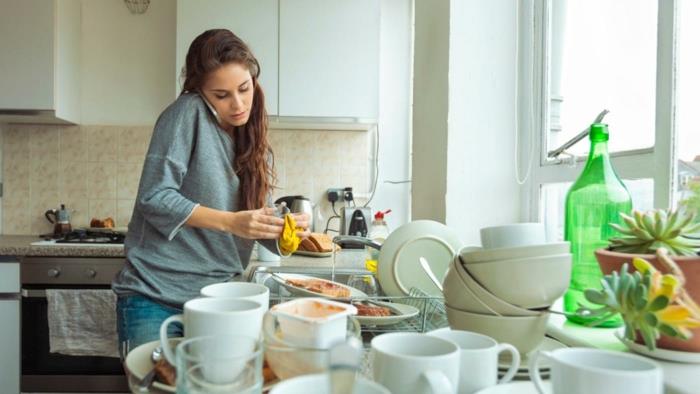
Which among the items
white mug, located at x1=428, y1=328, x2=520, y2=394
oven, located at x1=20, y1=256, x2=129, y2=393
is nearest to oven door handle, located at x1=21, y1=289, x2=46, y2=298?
oven, located at x1=20, y1=256, x2=129, y2=393

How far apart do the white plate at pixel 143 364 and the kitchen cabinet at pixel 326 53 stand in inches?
76.1

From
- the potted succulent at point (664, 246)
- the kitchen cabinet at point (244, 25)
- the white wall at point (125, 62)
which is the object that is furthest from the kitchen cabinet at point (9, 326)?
the potted succulent at point (664, 246)

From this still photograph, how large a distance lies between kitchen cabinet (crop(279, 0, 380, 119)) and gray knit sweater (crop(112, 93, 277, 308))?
1.19 metres

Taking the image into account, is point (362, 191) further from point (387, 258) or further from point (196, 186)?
point (387, 258)

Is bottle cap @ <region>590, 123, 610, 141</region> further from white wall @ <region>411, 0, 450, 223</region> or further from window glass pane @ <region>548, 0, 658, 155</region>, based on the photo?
white wall @ <region>411, 0, 450, 223</region>

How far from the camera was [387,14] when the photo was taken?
→ 277 cm

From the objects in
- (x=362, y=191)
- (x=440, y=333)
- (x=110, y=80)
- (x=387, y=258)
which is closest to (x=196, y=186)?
(x=387, y=258)

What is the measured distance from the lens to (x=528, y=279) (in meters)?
0.61

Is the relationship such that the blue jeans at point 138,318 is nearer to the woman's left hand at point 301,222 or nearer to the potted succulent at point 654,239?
the woman's left hand at point 301,222

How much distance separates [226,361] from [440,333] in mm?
226

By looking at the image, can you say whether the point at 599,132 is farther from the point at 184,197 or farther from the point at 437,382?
the point at 184,197

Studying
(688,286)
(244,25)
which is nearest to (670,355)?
(688,286)

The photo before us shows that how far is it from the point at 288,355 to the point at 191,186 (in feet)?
2.93

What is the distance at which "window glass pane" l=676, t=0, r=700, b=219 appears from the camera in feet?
2.99
